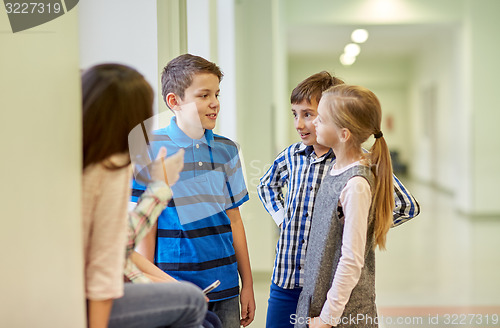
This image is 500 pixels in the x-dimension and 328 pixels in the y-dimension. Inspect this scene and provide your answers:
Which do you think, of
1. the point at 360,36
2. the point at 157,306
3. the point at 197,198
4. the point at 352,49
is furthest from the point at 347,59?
the point at 157,306

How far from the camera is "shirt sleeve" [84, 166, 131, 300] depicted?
0.79 meters

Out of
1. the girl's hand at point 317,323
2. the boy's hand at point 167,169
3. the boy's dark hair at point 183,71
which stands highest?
the boy's dark hair at point 183,71

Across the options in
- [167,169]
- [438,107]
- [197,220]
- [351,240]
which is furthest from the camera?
[438,107]

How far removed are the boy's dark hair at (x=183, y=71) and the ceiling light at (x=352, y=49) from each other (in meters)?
1.28

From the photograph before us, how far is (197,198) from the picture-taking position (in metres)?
1.18

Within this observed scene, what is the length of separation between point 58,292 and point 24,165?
179 millimetres

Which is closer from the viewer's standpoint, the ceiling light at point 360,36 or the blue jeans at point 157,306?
the blue jeans at point 157,306

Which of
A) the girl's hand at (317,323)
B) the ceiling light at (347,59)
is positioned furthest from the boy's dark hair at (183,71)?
the ceiling light at (347,59)

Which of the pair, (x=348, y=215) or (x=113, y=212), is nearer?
(x=113, y=212)

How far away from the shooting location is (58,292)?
2.61 feet

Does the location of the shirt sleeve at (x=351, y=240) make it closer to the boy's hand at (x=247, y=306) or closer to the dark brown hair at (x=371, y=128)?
the dark brown hair at (x=371, y=128)

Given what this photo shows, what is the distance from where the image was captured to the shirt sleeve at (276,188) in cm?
134

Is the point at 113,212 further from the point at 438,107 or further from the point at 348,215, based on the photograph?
the point at 438,107

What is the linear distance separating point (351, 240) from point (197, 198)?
0.32 meters
